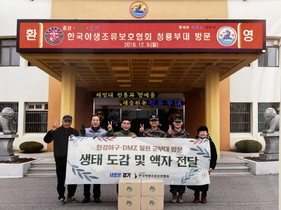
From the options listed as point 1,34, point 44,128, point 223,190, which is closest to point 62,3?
point 1,34

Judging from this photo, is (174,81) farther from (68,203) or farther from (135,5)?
(68,203)

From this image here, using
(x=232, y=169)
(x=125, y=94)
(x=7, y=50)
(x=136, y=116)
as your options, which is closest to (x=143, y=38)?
(x=232, y=169)

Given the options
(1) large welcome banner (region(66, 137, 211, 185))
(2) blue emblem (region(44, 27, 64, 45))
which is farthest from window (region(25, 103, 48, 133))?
(1) large welcome banner (region(66, 137, 211, 185))

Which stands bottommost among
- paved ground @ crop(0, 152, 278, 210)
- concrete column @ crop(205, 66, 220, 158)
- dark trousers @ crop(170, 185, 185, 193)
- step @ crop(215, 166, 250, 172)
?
paved ground @ crop(0, 152, 278, 210)

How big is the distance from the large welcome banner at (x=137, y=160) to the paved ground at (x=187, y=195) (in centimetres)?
52

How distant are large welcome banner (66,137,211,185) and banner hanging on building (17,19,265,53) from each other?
3107 mm

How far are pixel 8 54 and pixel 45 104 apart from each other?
2673 mm

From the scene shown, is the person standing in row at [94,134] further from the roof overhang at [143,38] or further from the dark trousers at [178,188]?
the roof overhang at [143,38]

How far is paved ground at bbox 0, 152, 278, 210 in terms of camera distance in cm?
468

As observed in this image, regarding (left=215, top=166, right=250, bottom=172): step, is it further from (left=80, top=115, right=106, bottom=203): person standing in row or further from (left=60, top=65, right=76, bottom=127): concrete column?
(left=60, top=65, right=76, bottom=127): concrete column

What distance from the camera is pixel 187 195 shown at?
5371mm

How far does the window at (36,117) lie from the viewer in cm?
1166

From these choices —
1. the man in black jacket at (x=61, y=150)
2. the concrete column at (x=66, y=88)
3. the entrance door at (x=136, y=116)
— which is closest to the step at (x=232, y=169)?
the man in black jacket at (x=61, y=150)

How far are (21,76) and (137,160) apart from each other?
654 cm
